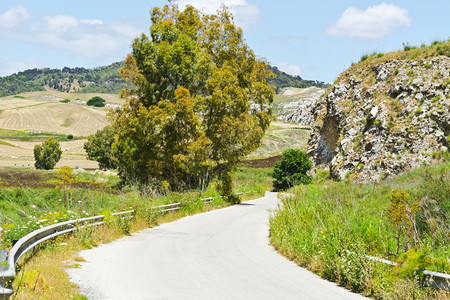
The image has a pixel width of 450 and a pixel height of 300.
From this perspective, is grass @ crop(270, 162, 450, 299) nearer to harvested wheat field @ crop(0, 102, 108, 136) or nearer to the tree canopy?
the tree canopy

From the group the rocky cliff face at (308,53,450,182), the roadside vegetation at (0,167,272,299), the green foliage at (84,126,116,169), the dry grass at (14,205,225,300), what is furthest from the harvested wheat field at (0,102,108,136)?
the dry grass at (14,205,225,300)

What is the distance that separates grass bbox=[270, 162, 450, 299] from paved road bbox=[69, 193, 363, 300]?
0.41 metres

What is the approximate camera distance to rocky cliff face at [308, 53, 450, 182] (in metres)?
35.4

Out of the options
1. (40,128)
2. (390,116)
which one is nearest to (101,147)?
(390,116)

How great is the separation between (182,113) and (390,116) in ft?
56.9

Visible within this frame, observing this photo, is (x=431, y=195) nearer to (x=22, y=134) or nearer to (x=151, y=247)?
(x=151, y=247)

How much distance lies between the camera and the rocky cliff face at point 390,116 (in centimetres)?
3544

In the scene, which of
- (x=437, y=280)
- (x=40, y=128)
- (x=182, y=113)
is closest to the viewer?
(x=437, y=280)

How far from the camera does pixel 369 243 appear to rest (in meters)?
10.4

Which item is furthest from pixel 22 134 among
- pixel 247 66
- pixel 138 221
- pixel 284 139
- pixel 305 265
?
pixel 305 265

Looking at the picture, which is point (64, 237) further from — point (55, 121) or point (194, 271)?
point (55, 121)

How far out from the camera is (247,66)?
41438mm

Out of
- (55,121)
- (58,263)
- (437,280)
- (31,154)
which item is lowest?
(58,263)

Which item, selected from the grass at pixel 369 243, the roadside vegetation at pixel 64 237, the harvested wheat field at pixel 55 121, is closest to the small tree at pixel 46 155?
the roadside vegetation at pixel 64 237
